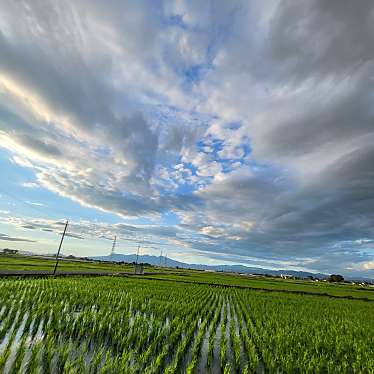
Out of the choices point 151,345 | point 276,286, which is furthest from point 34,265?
point 276,286

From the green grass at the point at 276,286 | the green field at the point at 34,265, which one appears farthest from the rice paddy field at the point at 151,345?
the green grass at the point at 276,286

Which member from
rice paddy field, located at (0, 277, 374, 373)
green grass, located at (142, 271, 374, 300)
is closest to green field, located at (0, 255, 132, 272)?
green grass, located at (142, 271, 374, 300)

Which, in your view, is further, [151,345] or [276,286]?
[276,286]

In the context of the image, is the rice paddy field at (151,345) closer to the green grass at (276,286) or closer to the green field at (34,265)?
the green field at (34,265)

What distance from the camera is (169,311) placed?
45.1 feet

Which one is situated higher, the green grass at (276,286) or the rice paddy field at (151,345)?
the green grass at (276,286)

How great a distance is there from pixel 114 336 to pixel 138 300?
8.17m

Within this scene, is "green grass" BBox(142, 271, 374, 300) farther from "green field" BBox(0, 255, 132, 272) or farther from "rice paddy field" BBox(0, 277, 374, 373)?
"rice paddy field" BBox(0, 277, 374, 373)

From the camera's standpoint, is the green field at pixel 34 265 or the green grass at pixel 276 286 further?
the green grass at pixel 276 286

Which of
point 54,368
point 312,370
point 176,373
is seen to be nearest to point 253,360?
point 312,370

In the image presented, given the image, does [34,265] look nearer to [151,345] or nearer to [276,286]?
[151,345]

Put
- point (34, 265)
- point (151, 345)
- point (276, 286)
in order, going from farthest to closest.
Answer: point (276, 286)
point (34, 265)
point (151, 345)

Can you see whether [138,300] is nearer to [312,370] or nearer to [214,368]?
[214,368]

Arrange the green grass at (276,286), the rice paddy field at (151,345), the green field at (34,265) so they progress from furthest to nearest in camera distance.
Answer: the green grass at (276,286) → the green field at (34,265) → the rice paddy field at (151,345)
